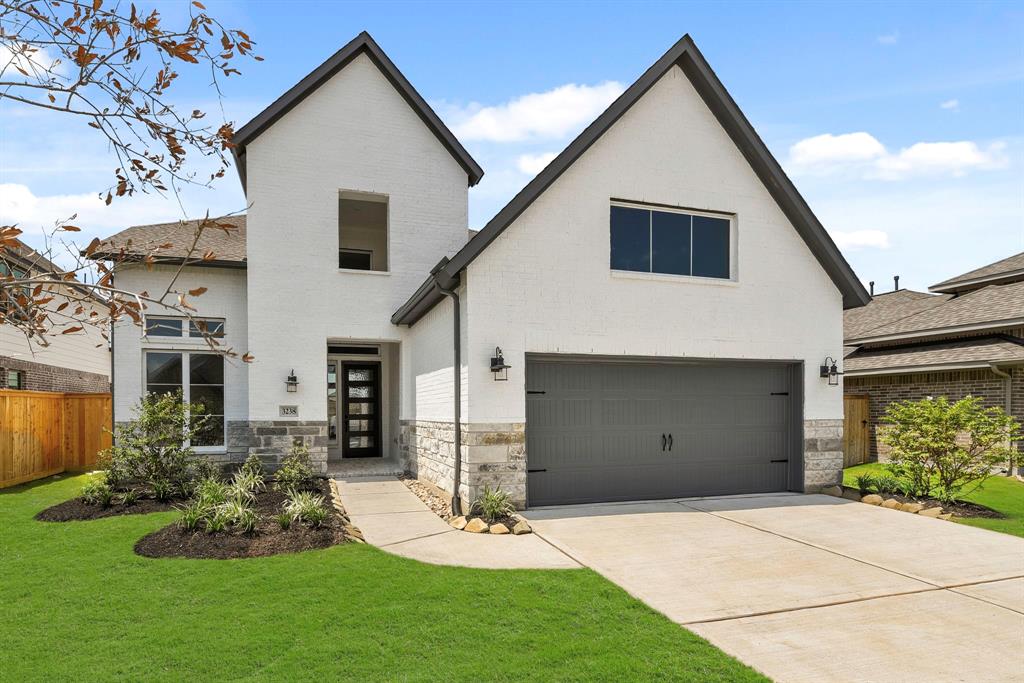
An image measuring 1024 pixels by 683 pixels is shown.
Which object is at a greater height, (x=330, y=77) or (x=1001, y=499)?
(x=330, y=77)

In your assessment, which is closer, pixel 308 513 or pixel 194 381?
pixel 308 513

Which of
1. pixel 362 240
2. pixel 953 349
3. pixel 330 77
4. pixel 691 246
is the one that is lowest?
pixel 953 349

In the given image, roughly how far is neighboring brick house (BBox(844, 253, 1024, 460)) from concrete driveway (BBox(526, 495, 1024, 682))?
624 cm

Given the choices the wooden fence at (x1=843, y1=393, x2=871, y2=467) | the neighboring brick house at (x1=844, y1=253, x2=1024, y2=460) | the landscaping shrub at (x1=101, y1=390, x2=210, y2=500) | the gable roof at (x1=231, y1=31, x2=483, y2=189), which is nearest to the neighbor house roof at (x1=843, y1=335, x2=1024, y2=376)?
the neighboring brick house at (x1=844, y1=253, x2=1024, y2=460)

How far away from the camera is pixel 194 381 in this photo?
494 inches

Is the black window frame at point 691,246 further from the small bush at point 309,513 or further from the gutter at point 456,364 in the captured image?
the small bush at point 309,513

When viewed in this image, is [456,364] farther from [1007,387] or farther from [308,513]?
[1007,387]

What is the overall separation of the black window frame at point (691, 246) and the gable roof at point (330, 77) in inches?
175

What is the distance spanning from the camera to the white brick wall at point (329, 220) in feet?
39.5

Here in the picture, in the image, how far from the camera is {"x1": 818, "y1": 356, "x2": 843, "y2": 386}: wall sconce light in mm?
11102

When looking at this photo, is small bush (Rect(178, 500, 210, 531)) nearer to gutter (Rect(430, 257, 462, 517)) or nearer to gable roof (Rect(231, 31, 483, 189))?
gutter (Rect(430, 257, 462, 517))

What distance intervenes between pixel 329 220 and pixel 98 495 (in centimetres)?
612

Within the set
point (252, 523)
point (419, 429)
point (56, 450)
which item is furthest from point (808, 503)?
point (56, 450)

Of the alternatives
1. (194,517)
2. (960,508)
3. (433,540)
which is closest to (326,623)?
(433,540)
